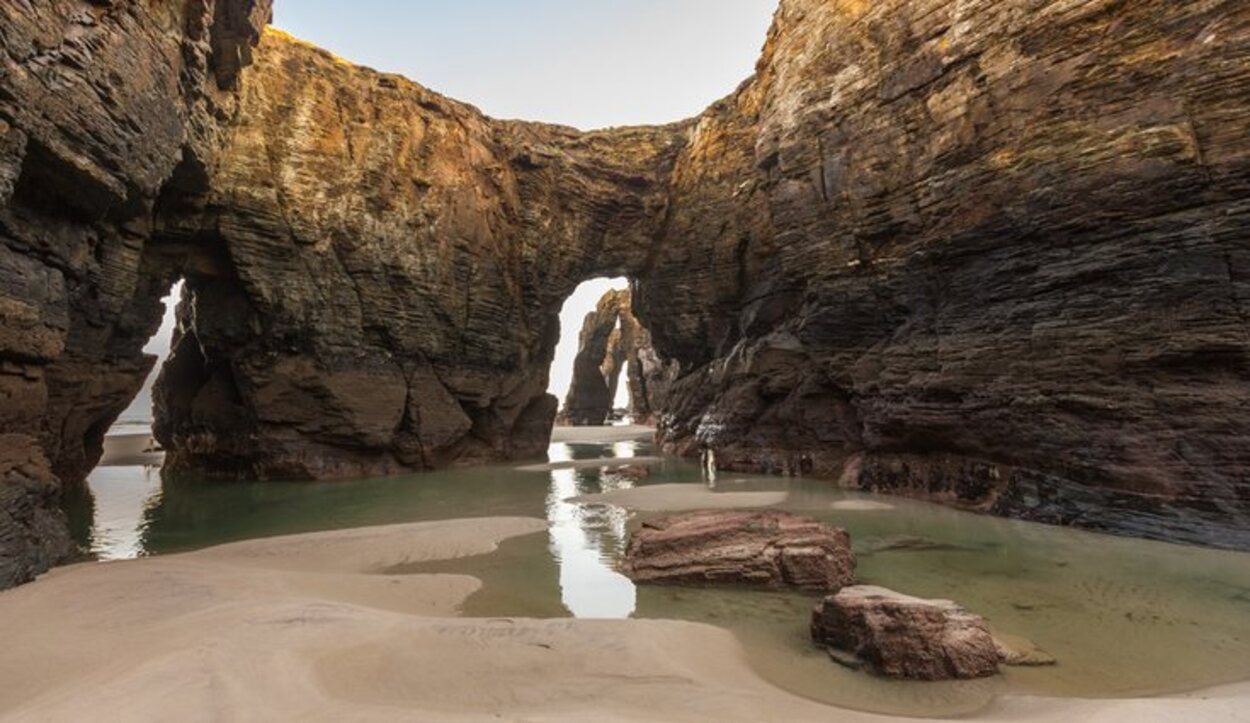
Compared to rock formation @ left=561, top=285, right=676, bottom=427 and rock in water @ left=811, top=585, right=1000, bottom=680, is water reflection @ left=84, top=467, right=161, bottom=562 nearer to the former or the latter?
rock in water @ left=811, top=585, right=1000, bottom=680

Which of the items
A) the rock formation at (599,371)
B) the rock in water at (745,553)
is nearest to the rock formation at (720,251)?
the rock in water at (745,553)

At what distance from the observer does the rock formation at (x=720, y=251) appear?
1253 centimetres

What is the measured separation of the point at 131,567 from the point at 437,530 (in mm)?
5694

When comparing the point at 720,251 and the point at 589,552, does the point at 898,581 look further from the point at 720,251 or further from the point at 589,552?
the point at 720,251

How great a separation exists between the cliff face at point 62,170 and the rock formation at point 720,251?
8 centimetres

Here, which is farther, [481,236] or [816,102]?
[481,236]

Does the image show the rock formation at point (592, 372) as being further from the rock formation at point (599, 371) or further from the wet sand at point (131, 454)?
the wet sand at point (131, 454)

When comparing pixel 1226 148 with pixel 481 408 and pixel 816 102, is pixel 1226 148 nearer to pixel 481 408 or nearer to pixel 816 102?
pixel 816 102

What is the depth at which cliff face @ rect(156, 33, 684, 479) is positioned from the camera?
25438 millimetres

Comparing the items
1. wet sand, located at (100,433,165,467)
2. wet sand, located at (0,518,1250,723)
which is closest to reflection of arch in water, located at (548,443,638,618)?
wet sand, located at (0,518,1250,723)

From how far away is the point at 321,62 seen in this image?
2750 cm

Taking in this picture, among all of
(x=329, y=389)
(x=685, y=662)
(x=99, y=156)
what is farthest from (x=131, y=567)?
(x=329, y=389)

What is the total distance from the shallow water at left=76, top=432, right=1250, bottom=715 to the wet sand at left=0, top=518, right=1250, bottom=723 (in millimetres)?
610

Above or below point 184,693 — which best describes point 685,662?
below
